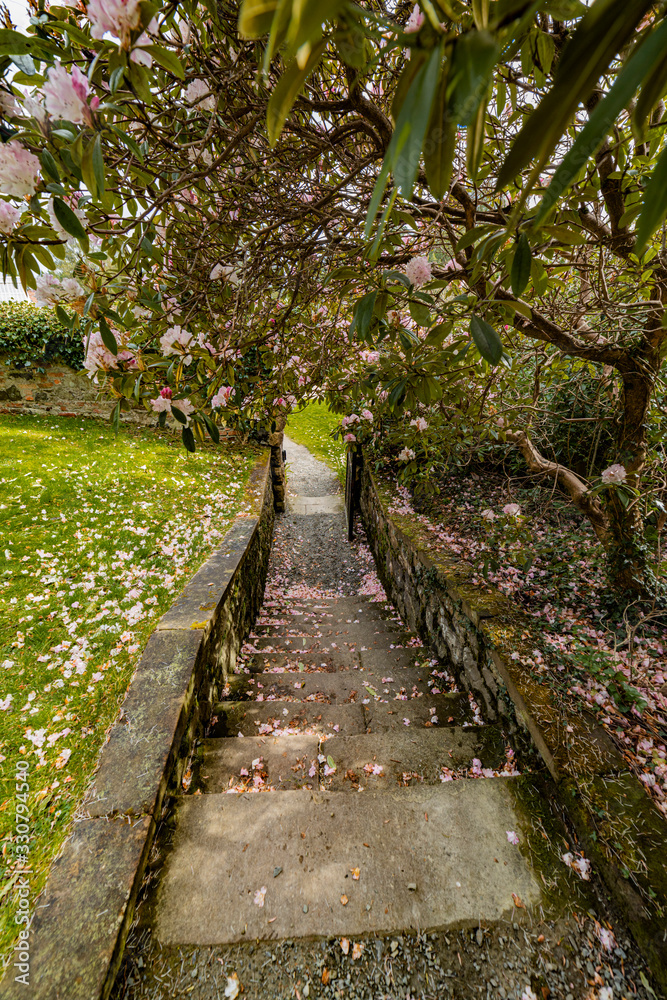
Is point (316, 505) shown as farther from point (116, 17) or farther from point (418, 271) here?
point (116, 17)

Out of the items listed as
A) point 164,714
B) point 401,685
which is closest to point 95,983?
point 164,714

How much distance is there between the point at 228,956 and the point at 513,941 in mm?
817

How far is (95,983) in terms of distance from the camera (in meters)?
1.00

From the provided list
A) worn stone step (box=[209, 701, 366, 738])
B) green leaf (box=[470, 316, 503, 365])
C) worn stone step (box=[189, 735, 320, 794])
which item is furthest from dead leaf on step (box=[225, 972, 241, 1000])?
green leaf (box=[470, 316, 503, 365])

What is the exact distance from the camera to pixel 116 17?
33.9 inches

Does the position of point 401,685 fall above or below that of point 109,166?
below

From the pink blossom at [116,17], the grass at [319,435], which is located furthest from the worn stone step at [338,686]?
the grass at [319,435]

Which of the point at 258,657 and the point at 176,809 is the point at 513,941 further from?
the point at 258,657

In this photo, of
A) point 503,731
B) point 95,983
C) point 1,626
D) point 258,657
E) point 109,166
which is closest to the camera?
point 95,983

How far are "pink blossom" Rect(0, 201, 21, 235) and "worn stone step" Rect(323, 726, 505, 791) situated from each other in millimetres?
2146

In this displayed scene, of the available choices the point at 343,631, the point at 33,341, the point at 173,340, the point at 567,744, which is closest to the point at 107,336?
the point at 173,340

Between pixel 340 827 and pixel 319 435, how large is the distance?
12849mm

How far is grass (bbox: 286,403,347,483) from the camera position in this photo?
39.0 ft

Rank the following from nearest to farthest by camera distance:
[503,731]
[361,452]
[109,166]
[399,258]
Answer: [109,166], [399,258], [503,731], [361,452]
